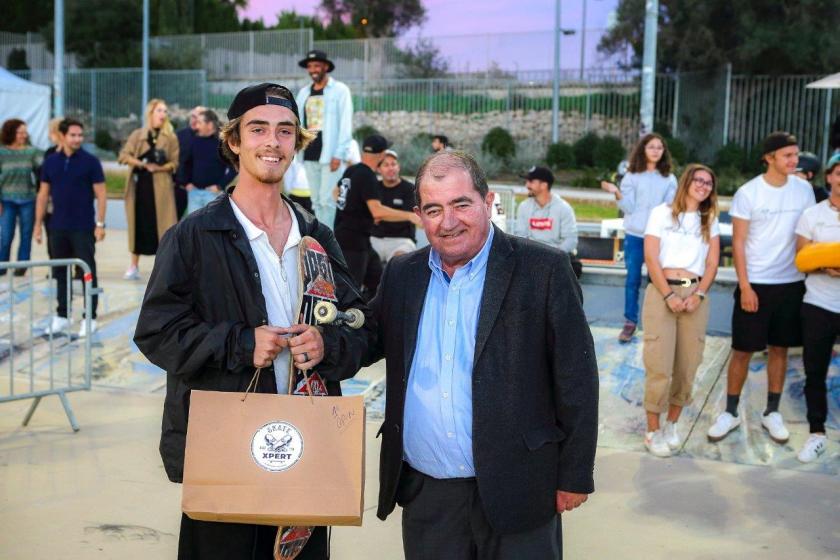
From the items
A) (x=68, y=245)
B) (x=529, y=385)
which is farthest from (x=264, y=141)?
(x=68, y=245)

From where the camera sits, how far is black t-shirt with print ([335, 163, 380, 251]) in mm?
8523

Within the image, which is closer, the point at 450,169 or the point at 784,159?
the point at 450,169

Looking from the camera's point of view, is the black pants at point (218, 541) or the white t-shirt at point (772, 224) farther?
the white t-shirt at point (772, 224)

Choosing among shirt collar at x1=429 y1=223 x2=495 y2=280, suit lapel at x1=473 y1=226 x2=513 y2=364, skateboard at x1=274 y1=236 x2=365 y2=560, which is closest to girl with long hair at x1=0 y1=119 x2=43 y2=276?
skateboard at x1=274 y1=236 x2=365 y2=560

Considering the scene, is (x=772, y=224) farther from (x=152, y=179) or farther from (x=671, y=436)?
(x=152, y=179)

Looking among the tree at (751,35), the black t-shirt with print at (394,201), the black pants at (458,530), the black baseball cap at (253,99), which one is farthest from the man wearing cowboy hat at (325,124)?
the tree at (751,35)

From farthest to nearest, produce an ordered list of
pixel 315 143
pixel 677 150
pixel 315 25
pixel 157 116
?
1. pixel 315 25
2. pixel 677 150
3. pixel 157 116
4. pixel 315 143

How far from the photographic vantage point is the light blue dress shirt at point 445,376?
2.91 metres

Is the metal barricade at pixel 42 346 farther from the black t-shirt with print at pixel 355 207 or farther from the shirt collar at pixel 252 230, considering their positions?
the shirt collar at pixel 252 230

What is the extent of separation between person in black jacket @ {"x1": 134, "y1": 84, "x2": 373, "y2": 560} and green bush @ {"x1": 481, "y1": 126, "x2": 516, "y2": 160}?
24547 millimetres

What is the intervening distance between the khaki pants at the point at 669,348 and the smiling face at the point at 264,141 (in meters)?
3.82

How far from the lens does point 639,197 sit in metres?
8.32

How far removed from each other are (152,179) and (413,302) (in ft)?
26.6

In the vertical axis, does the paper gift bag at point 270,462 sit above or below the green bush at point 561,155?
below
